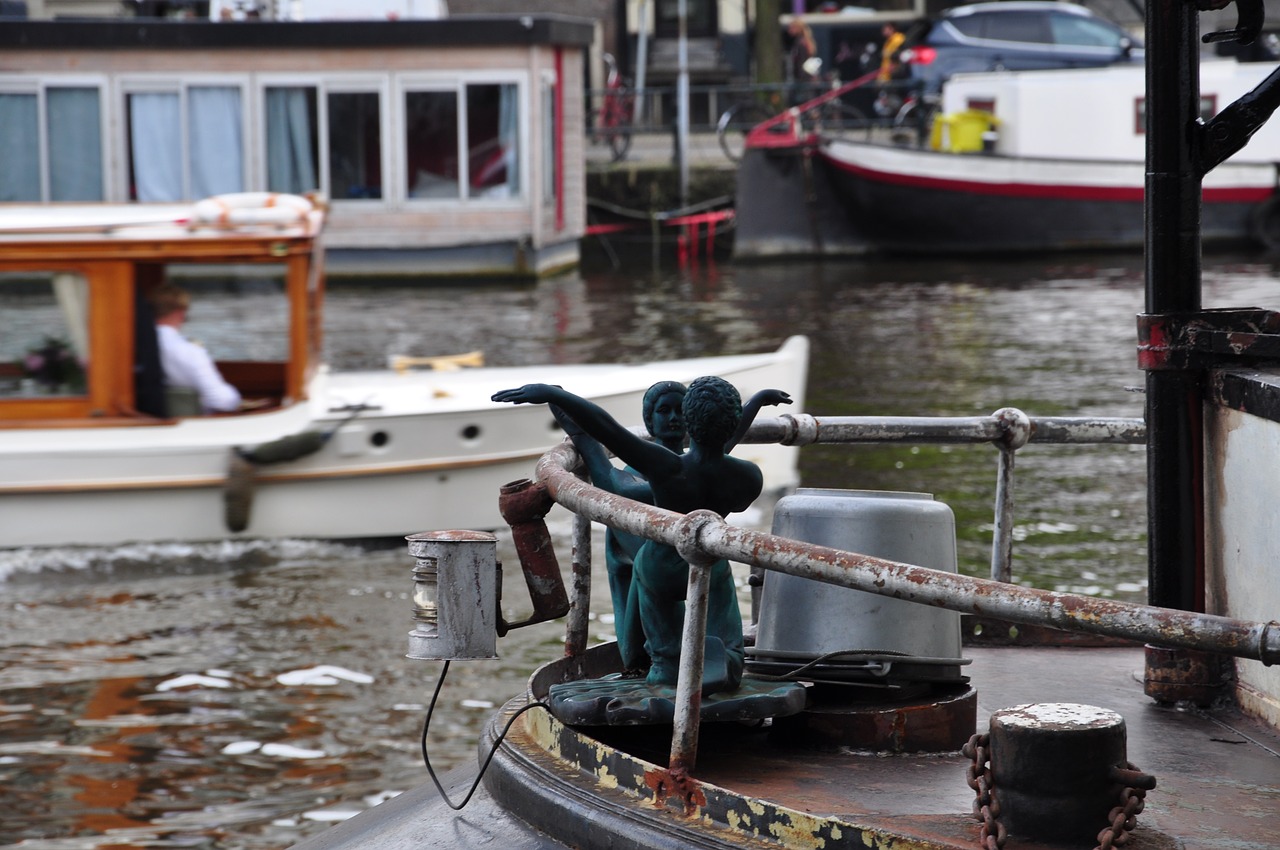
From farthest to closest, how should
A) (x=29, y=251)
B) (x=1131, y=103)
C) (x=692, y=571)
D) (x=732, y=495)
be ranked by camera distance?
(x=1131, y=103), (x=29, y=251), (x=732, y=495), (x=692, y=571)

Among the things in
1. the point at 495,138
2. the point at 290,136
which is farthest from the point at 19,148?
the point at 495,138

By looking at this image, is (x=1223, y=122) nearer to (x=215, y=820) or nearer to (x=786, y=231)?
(x=215, y=820)

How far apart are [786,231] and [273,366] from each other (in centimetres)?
1908

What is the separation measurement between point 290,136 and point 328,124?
59 centimetres

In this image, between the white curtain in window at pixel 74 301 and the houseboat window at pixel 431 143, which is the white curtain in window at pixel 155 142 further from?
the white curtain in window at pixel 74 301

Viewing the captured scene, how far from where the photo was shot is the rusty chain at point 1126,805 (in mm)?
2912

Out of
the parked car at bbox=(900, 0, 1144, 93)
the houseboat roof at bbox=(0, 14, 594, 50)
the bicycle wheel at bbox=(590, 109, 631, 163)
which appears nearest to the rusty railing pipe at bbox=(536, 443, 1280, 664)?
the houseboat roof at bbox=(0, 14, 594, 50)

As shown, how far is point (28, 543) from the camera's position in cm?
1073

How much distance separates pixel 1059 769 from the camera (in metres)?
2.96

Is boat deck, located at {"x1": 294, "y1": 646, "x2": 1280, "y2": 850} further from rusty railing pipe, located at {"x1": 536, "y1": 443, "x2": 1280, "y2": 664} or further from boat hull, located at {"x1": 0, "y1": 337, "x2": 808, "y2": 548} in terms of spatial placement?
boat hull, located at {"x1": 0, "y1": 337, "x2": 808, "y2": 548}

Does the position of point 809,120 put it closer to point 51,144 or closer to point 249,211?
point 51,144

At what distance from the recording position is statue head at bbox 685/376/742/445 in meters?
3.34

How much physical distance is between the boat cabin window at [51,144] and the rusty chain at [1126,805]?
24.4 metres

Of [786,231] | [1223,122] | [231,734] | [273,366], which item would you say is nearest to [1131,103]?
[786,231]
